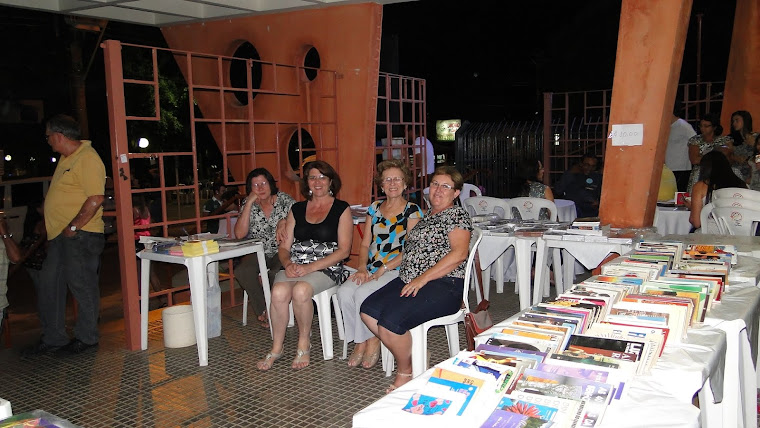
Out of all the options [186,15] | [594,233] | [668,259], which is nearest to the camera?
[668,259]

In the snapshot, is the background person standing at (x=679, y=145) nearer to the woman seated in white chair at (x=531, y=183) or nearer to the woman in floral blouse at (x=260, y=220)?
the woman seated in white chair at (x=531, y=183)

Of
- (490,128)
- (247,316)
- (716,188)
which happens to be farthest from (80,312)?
(490,128)

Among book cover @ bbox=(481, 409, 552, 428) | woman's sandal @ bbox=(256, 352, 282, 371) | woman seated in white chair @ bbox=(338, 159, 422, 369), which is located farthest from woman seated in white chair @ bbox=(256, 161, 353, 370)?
book cover @ bbox=(481, 409, 552, 428)

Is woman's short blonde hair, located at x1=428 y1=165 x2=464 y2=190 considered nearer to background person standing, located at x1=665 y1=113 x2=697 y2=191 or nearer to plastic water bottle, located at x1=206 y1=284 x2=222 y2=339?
plastic water bottle, located at x1=206 y1=284 x2=222 y2=339

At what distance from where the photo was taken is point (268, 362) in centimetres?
424

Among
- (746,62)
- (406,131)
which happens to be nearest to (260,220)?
(406,131)

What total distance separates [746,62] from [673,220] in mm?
3863

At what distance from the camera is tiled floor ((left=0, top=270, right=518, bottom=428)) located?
351 cm

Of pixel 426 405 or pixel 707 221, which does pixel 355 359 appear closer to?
pixel 426 405

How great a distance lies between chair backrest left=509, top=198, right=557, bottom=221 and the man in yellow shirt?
12.2 ft

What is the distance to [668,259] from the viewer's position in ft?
10.7

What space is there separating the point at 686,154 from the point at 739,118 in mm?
1241

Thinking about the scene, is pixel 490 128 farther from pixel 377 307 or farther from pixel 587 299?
pixel 587 299

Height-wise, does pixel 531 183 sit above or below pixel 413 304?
above
